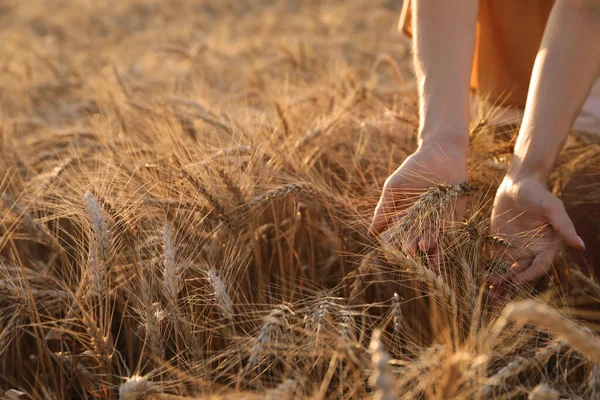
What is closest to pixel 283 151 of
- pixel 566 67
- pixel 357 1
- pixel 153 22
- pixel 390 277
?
pixel 390 277

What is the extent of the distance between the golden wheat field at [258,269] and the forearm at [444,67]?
0.14 metres

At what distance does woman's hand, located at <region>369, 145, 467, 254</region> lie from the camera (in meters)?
1.01

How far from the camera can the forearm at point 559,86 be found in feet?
3.44

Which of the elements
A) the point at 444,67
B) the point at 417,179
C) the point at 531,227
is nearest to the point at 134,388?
the point at 417,179

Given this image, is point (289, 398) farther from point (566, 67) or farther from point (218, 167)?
point (566, 67)

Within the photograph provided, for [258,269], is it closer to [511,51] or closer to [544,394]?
[544,394]

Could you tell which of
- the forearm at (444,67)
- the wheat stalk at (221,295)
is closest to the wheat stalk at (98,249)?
the wheat stalk at (221,295)

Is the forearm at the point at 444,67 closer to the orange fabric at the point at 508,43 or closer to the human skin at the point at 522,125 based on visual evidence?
the human skin at the point at 522,125

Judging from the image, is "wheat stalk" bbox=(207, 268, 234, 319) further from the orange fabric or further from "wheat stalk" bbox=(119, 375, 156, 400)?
the orange fabric

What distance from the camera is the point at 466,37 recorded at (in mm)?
1165

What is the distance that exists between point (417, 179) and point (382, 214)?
0.33 feet

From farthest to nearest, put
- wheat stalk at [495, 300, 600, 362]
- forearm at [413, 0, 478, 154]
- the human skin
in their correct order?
forearm at [413, 0, 478, 154] → the human skin → wheat stalk at [495, 300, 600, 362]

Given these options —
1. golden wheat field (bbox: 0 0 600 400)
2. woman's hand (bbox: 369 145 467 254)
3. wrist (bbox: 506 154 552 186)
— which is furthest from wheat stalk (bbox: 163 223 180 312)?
wrist (bbox: 506 154 552 186)

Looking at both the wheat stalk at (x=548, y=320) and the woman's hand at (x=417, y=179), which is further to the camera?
the woman's hand at (x=417, y=179)
